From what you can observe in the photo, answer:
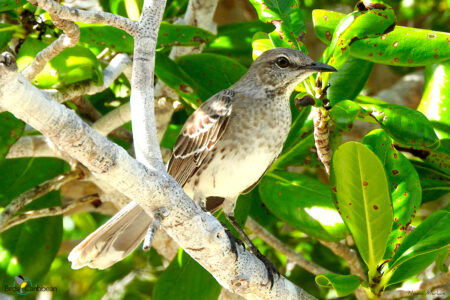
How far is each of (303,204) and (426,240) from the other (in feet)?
2.31

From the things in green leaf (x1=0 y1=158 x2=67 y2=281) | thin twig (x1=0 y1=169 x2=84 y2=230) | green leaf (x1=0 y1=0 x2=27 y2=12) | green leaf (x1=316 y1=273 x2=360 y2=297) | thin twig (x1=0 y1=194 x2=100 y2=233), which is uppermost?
green leaf (x1=0 y1=0 x2=27 y2=12)

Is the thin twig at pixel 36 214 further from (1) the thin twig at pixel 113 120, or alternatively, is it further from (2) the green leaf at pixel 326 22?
(2) the green leaf at pixel 326 22

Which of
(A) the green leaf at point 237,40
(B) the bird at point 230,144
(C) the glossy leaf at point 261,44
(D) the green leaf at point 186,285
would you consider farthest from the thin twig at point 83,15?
(A) the green leaf at point 237,40

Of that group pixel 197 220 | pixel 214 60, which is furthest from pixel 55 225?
pixel 197 220

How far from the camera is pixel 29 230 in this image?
3.89 metres

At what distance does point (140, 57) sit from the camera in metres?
2.33

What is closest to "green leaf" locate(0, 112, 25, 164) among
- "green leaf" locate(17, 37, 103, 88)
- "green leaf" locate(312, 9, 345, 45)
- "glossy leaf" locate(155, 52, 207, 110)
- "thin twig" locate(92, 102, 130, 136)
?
"green leaf" locate(17, 37, 103, 88)

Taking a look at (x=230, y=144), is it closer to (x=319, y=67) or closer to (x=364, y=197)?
(x=319, y=67)

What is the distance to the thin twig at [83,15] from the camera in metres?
2.19

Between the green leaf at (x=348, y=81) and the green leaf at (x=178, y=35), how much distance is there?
720mm

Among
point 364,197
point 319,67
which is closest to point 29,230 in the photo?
point 319,67

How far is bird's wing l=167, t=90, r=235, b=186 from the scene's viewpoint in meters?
3.31

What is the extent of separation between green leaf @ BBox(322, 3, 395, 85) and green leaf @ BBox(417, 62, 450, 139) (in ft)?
2.16

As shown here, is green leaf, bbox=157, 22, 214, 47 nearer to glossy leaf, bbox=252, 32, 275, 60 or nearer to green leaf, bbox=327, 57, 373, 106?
glossy leaf, bbox=252, 32, 275, 60
